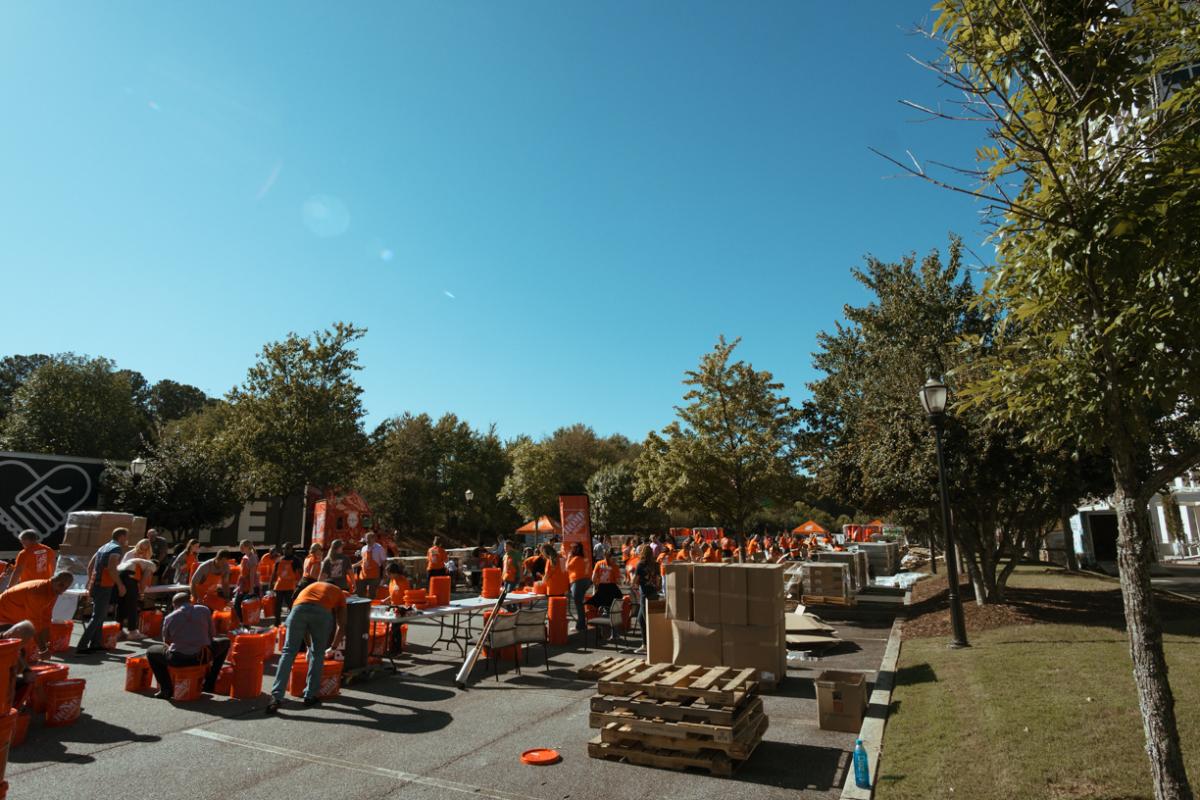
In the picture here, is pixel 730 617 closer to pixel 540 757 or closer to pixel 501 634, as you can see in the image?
pixel 501 634

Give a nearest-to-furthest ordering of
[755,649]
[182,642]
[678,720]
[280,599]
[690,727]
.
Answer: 1. [690,727]
2. [678,720]
3. [182,642]
4. [755,649]
5. [280,599]

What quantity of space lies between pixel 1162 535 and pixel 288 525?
52.2 metres

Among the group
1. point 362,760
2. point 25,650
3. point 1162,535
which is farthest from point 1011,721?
point 1162,535

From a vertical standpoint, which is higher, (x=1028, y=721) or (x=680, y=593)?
(x=680, y=593)

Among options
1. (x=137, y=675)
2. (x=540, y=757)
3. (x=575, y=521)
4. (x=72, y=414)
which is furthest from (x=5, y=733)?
(x=72, y=414)

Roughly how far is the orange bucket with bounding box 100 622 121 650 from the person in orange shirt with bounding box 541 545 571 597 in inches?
294

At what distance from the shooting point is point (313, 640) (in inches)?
315

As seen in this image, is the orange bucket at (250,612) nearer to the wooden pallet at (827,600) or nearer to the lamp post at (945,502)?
the lamp post at (945,502)

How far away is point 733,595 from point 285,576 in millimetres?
9328

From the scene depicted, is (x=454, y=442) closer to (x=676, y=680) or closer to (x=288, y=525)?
(x=288, y=525)

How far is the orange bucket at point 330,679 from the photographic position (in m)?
8.27

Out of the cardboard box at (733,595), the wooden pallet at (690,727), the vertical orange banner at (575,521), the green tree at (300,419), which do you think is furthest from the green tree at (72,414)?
the wooden pallet at (690,727)

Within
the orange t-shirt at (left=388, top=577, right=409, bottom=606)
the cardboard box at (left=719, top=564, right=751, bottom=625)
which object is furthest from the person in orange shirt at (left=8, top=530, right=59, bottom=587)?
the cardboard box at (left=719, top=564, right=751, bottom=625)

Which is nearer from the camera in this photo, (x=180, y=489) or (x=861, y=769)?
(x=861, y=769)
